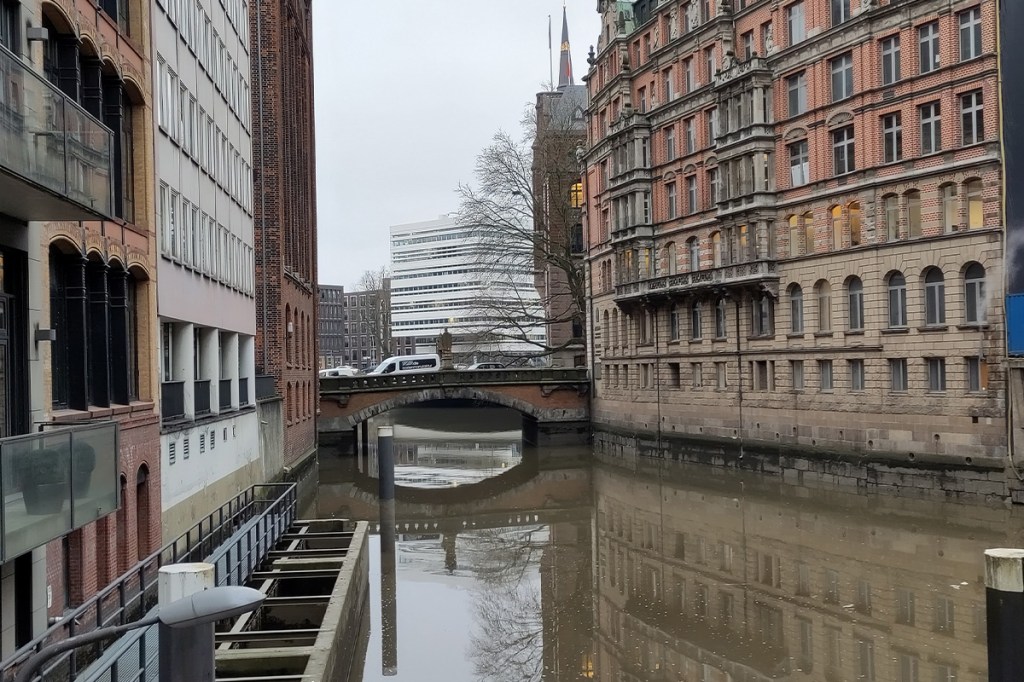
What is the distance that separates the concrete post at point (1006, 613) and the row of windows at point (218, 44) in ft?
60.5

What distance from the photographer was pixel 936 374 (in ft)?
110

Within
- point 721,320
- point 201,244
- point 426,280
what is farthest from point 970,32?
point 426,280

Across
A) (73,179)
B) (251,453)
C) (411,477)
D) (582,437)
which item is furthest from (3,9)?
(582,437)

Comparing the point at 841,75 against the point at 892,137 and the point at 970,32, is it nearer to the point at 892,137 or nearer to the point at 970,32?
the point at 892,137

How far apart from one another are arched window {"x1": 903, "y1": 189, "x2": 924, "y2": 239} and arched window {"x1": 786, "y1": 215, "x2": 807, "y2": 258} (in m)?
5.63

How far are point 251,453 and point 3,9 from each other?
19726 mm

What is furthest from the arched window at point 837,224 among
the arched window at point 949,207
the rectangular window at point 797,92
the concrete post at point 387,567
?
the concrete post at point 387,567

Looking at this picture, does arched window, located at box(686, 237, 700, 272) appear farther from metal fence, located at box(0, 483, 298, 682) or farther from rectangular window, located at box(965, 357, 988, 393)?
metal fence, located at box(0, 483, 298, 682)

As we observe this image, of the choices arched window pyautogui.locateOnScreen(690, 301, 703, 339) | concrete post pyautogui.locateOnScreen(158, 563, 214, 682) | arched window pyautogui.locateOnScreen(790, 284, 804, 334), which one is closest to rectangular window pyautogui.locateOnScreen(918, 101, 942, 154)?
arched window pyautogui.locateOnScreen(790, 284, 804, 334)

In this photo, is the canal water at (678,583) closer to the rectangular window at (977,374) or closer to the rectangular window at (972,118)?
the rectangular window at (977,374)

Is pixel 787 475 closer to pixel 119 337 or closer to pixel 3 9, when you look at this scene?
pixel 119 337

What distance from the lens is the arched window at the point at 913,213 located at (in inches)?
1348

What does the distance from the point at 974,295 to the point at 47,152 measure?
1047 inches

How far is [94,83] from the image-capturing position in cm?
1733
